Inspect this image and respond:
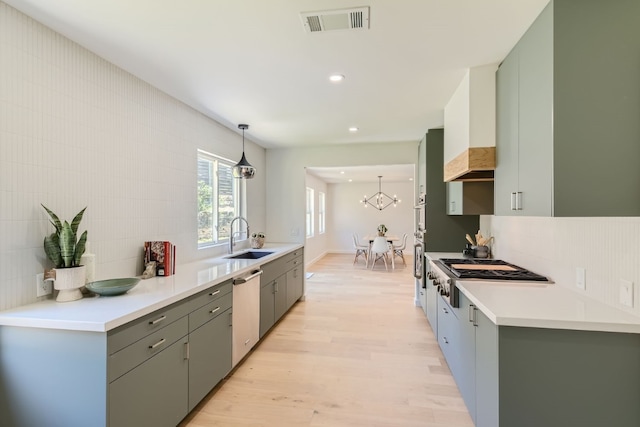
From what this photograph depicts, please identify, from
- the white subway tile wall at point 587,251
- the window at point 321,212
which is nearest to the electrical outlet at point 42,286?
the white subway tile wall at point 587,251

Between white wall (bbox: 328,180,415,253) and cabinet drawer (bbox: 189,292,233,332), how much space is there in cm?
803

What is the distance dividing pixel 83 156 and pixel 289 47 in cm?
157

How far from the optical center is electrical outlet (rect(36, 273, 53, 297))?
5.84 feet

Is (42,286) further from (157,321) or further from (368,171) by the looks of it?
(368,171)

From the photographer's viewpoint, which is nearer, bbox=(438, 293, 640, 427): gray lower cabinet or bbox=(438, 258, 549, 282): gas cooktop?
bbox=(438, 293, 640, 427): gray lower cabinet

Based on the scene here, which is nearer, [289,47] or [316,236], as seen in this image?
[289,47]

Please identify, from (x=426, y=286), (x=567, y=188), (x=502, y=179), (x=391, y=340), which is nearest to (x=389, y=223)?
(x=426, y=286)

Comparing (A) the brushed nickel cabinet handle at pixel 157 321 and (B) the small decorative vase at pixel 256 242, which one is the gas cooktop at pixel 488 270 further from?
(B) the small decorative vase at pixel 256 242

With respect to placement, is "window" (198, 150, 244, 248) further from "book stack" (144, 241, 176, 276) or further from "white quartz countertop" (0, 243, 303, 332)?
"white quartz countertop" (0, 243, 303, 332)

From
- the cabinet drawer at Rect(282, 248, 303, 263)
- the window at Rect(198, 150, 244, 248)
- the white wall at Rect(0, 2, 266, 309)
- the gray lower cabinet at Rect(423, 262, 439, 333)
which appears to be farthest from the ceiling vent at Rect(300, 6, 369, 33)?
the cabinet drawer at Rect(282, 248, 303, 263)

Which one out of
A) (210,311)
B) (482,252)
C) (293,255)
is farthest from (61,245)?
(482,252)

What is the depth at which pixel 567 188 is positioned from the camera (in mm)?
1502

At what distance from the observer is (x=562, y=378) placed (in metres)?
1.49

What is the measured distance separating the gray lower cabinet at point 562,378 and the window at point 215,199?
302 centimetres
